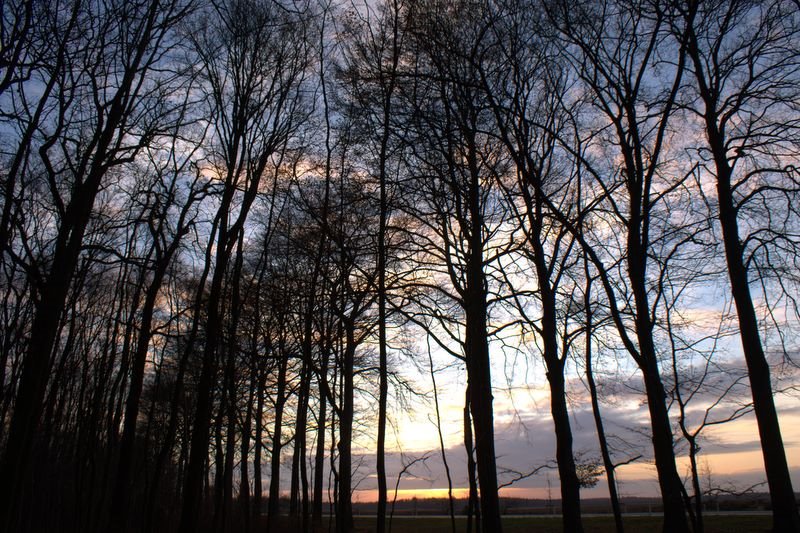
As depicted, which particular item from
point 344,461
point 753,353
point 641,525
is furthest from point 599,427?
point 641,525

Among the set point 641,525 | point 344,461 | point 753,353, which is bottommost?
point 641,525

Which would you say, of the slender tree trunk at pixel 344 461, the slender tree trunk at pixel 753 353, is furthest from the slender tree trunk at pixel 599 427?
the slender tree trunk at pixel 344 461

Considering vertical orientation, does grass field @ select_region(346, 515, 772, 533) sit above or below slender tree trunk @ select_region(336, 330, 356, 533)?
below

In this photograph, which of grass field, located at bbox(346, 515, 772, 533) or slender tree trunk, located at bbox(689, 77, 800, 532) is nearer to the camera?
slender tree trunk, located at bbox(689, 77, 800, 532)

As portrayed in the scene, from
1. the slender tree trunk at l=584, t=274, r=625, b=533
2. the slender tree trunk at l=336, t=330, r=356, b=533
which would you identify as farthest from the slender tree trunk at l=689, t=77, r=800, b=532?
the slender tree trunk at l=336, t=330, r=356, b=533

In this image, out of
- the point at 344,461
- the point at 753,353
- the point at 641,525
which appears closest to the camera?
the point at 344,461

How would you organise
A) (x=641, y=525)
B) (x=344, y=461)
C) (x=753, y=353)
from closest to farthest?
(x=344, y=461)
(x=753, y=353)
(x=641, y=525)

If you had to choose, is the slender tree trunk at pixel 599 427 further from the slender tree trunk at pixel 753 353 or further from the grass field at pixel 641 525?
the grass field at pixel 641 525

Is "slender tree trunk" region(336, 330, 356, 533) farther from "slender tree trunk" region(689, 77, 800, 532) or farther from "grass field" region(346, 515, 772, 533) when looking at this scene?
"slender tree trunk" region(689, 77, 800, 532)

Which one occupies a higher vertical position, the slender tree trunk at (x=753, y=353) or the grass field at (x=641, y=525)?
the slender tree trunk at (x=753, y=353)

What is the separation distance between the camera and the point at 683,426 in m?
8.42

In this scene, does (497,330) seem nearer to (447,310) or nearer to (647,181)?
(447,310)

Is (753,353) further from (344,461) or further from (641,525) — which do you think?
(641,525)

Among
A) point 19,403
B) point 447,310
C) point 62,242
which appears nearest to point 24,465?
point 19,403
